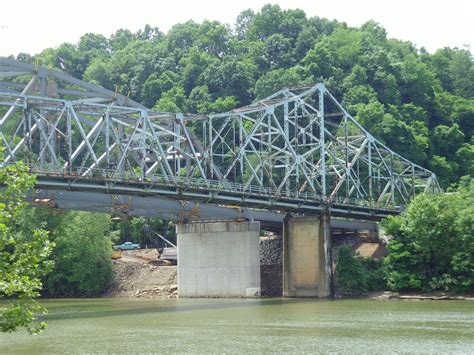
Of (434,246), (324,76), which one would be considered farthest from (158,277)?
(324,76)

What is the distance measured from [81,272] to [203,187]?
2401 cm

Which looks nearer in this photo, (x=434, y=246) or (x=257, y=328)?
(x=257, y=328)

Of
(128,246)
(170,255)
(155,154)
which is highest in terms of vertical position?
(155,154)

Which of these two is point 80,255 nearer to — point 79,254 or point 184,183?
point 79,254

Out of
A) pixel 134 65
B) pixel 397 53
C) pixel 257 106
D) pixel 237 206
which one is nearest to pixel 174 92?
pixel 134 65

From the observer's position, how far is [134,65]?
620 ft

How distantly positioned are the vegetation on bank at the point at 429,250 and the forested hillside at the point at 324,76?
50111 mm

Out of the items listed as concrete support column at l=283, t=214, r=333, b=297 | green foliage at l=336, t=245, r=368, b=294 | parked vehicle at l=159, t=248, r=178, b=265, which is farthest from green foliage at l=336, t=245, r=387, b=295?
parked vehicle at l=159, t=248, r=178, b=265

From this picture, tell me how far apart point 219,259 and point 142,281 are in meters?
12.5

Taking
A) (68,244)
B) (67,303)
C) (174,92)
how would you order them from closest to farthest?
1. (67,303)
2. (68,244)
3. (174,92)

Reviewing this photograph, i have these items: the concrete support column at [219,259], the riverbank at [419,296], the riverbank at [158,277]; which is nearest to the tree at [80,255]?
the riverbank at [158,277]

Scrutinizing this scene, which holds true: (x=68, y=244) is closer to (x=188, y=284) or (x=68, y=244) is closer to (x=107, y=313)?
(x=188, y=284)

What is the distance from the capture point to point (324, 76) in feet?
532

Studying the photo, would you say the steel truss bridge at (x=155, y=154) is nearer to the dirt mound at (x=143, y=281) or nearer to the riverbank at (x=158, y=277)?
the riverbank at (x=158, y=277)
